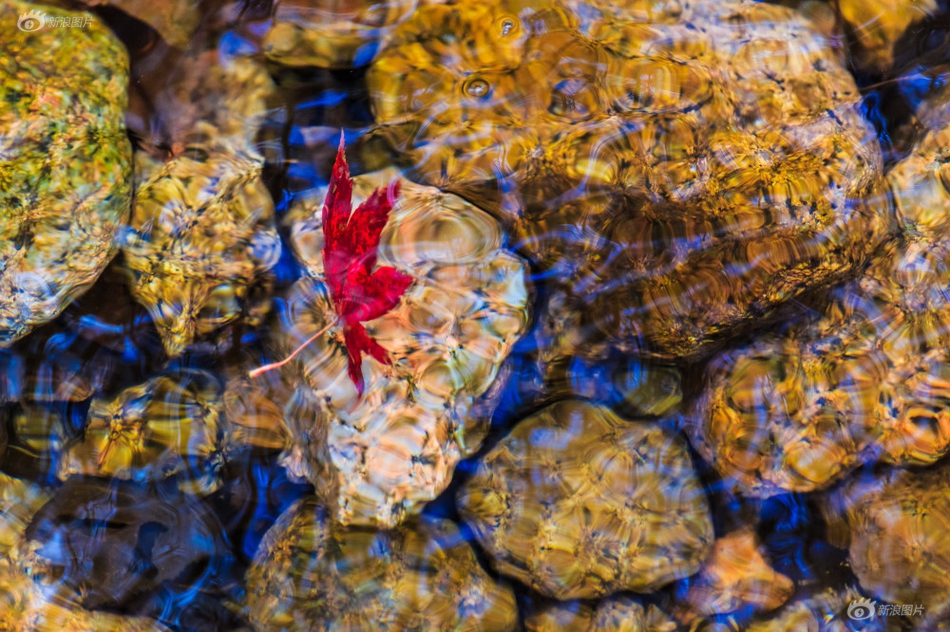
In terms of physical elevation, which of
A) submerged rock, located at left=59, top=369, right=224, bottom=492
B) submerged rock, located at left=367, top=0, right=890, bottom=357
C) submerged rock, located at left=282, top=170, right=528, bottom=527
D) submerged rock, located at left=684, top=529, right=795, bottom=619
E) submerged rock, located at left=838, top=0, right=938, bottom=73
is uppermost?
submerged rock, located at left=838, top=0, right=938, bottom=73

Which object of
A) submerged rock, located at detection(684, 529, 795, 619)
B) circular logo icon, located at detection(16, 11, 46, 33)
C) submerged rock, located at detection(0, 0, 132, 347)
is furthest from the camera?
submerged rock, located at detection(684, 529, 795, 619)

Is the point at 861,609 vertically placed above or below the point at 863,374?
below

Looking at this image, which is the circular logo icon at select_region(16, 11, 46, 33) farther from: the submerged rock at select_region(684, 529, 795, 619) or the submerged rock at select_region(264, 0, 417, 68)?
the submerged rock at select_region(684, 529, 795, 619)

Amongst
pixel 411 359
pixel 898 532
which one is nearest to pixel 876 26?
A: pixel 898 532

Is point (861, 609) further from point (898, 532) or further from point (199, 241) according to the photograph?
point (199, 241)

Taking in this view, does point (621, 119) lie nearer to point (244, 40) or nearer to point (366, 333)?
point (366, 333)

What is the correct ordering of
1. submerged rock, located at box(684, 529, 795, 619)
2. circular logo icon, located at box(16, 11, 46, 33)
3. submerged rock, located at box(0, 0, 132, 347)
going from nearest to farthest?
submerged rock, located at box(0, 0, 132, 347) → circular logo icon, located at box(16, 11, 46, 33) → submerged rock, located at box(684, 529, 795, 619)

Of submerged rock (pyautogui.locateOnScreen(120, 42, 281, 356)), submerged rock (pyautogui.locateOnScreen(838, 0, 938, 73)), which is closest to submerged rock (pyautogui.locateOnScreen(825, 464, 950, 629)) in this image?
submerged rock (pyautogui.locateOnScreen(838, 0, 938, 73))
